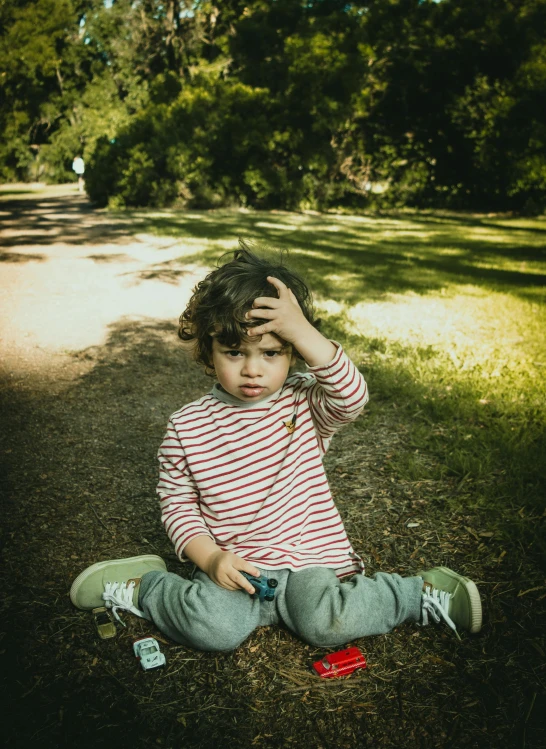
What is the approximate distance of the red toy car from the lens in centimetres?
167

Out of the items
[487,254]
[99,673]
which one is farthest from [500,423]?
[487,254]

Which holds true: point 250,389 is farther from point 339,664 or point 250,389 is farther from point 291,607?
point 339,664

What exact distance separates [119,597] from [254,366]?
888mm

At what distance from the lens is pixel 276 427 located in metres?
1.93

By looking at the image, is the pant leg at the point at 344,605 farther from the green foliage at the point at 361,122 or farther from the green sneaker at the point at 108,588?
the green foliage at the point at 361,122

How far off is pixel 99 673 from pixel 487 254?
9.10m

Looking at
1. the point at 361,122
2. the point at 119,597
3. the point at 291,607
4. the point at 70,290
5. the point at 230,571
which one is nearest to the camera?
the point at 230,571

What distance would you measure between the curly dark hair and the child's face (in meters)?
0.04

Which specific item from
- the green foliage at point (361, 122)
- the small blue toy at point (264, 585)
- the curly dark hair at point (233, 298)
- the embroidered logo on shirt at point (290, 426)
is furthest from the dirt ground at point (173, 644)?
the green foliage at point (361, 122)

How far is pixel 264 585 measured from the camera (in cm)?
173

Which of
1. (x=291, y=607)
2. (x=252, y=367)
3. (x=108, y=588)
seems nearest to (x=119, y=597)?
(x=108, y=588)

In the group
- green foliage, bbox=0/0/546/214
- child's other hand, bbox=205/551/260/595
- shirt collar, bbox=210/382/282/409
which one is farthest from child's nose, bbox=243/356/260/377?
green foliage, bbox=0/0/546/214

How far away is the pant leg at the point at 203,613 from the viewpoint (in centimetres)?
171

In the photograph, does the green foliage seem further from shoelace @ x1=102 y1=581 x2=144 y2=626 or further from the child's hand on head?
shoelace @ x1=102 y1=581 x2=144 y2=626
